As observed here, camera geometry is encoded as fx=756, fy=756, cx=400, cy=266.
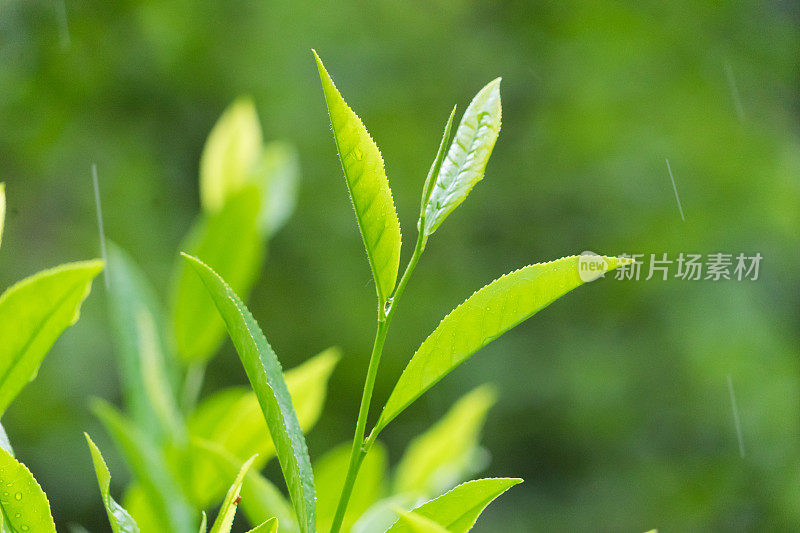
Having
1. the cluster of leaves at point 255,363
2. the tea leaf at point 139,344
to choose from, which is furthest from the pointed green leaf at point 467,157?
the tea leaf at point 139,344

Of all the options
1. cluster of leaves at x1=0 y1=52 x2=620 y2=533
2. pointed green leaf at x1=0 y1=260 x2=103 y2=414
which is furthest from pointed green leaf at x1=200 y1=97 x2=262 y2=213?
pointed green leaf at x1=0 y1=260 x2=103 y2=414

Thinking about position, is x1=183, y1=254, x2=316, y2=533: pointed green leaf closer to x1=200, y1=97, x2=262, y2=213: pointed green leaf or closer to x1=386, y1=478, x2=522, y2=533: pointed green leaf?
x1=386, y1=478, x2=522, y2=533: pointed green leaf

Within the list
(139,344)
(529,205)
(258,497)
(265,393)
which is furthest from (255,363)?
(529,205)

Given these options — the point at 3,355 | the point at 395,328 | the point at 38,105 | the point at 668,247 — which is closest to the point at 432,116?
the point at 395,328

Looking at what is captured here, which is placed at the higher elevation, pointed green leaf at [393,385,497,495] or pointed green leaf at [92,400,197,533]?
pointed green leaf at [92,400,197,533]

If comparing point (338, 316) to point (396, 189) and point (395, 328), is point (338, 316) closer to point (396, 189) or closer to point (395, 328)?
point (395, 328)

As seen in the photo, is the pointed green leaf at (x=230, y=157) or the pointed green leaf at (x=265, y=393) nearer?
the pointed green leaf at (x=265, y=393)

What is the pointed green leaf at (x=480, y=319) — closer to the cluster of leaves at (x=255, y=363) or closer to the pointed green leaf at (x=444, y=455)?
the cluster of leaves at (x=255, y=363)
